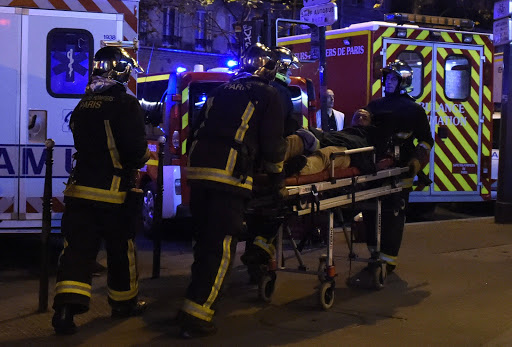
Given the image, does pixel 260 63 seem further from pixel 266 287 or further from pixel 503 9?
pixel 503 9

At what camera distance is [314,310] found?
637cm

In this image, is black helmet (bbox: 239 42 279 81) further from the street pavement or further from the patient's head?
the street pavement

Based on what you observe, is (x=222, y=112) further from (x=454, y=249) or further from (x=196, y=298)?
(x=454, y=249)

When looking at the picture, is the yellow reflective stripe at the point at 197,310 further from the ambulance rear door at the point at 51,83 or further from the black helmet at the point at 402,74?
the black helmet at the point at 402,74

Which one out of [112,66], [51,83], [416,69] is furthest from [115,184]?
[416,69]

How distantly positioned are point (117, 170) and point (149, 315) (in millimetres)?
1138

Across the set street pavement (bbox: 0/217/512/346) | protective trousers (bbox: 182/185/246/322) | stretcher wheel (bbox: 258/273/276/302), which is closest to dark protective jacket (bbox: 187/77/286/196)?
protective trousers (bbox: 182/185/246/322)

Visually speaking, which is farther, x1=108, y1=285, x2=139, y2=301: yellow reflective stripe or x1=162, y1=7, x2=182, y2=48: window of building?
x1=162, y1=7, x2=182, y2=48: window of building

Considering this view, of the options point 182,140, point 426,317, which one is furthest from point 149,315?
point 182,140

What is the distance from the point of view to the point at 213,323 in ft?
18.3

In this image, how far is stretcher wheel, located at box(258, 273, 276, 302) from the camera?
651 centimetres

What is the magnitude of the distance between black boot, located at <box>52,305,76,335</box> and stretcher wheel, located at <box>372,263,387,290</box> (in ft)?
8.86

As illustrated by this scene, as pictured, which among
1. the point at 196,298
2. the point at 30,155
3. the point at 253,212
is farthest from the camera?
the point at 30,155

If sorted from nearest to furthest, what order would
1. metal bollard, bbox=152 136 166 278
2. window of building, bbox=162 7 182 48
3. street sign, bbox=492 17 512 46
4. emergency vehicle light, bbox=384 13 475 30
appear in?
metal bollard, bbox=152 136 166 278
street sign, bbox=492 17 512 46
emergency vehicle light, bbox=384 13 475 30
window of building, bbox=162 7 182 48
